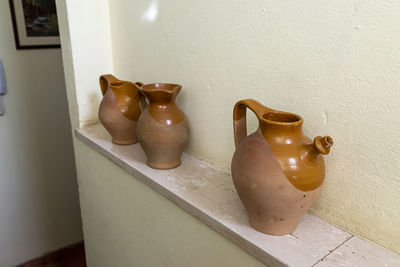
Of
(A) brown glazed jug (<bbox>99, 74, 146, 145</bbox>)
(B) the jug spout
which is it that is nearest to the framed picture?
(A) brown glazed jug (<bbox>99, 74, 146, 145</bbox>)

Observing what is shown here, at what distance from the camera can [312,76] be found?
64cm

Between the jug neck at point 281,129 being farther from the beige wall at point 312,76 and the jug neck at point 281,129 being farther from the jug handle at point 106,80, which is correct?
the jug handle at point 106,80

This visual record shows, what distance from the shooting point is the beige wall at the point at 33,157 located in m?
1.75

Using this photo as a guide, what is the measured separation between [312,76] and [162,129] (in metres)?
0.41

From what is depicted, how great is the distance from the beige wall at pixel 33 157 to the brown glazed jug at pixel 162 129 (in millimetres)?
1179

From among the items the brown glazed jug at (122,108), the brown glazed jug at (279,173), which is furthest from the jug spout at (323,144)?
the brown glazed jug at (122,108)

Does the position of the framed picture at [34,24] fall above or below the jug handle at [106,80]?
Answer: above

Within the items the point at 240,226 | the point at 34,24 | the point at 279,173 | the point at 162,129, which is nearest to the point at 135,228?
the point at 162,129

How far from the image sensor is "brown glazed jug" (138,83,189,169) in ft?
2.85

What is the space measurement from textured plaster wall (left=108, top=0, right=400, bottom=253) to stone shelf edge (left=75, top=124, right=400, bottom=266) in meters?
0.04

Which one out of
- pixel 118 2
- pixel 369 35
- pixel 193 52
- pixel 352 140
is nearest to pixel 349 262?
pixel 352 140

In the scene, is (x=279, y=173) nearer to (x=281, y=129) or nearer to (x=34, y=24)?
(x=281, y=129)

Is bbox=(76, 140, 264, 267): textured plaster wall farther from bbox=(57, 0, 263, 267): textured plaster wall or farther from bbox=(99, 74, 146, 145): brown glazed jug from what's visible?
bbox=(99, 74, 146, 145): brown glazed jug

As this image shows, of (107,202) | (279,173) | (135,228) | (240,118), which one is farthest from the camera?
(107,202)
